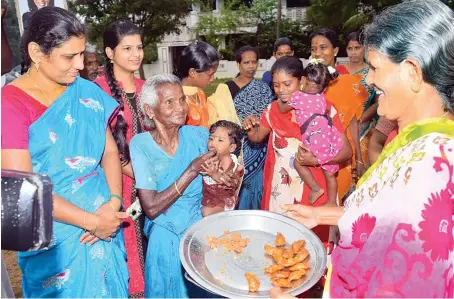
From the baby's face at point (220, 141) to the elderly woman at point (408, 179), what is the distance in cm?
143

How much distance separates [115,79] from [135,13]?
18638mm

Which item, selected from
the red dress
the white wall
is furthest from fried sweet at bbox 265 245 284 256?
the white wall

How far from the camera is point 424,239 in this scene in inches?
48.6

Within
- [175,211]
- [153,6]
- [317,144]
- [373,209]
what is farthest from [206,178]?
[153,6]

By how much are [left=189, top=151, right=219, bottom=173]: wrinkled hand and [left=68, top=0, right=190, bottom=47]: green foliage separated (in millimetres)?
18799

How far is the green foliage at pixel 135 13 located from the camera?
20188 mm

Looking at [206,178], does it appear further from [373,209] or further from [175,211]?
[373,209]

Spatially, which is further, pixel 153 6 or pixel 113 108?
pixel 153 6

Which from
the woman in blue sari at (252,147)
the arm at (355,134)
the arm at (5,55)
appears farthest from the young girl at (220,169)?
the arm at (5,55)

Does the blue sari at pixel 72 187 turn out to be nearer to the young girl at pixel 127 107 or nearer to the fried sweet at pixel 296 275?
the young girl at pixel 127 107

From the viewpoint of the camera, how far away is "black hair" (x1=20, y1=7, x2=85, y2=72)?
7.41 feet

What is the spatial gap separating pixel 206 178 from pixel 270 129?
110 centimetres

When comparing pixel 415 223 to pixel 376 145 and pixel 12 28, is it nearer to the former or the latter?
pixel 376 145

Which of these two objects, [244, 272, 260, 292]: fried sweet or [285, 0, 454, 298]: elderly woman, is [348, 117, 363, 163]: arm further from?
[285, 0, 454, 298]: elderly woman
